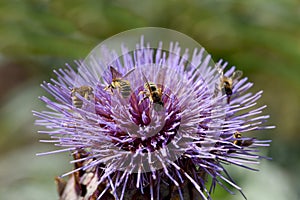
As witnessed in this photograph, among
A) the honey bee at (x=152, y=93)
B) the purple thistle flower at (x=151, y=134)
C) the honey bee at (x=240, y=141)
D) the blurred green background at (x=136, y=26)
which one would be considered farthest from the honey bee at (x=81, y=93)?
the blurred green background at (x=136, y=26)

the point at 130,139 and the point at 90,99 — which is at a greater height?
the point at 90,99

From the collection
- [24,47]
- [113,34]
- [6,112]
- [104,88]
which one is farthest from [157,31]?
[104,88]

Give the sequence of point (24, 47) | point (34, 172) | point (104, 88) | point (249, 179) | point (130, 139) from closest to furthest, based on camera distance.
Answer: point (130, 139)
point (104, 88)
point (249, 179)
point (34, 172)
point (24, 47)

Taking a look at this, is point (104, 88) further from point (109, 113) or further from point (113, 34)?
point (113, 34)

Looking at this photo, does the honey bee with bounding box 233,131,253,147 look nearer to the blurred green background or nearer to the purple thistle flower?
the purple thistle flower

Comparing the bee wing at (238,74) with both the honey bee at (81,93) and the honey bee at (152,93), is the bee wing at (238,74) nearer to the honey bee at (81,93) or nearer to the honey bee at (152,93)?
the honey bee at (152,93)

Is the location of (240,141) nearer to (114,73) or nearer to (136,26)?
(114,73)
